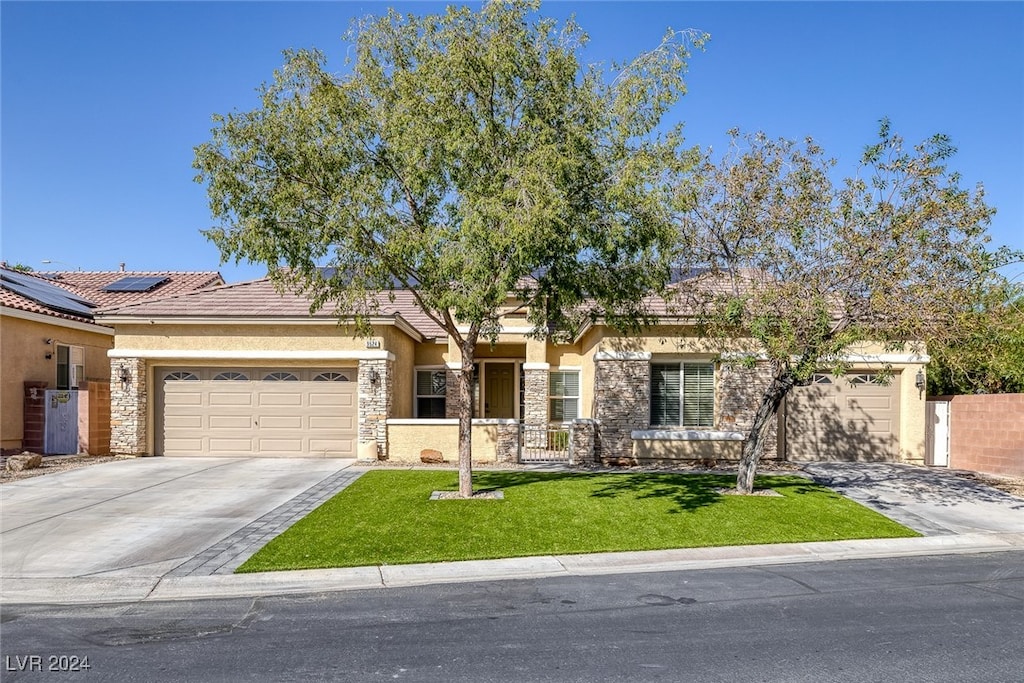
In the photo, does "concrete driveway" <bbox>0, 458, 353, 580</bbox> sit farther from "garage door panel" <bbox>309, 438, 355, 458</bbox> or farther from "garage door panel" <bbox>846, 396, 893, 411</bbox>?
"garage door panel" <bbox>846, 396, 893, 411</bbox>

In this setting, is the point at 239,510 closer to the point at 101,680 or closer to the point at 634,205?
the point at 101,680

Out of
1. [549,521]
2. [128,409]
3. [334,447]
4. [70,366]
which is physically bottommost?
[549,521]

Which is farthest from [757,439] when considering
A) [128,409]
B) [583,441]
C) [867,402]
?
[128,409]

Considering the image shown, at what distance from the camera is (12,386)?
1908 centimetres

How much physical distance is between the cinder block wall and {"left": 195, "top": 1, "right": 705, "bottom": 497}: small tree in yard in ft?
34.4

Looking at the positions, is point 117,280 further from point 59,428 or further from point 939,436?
point 939,436

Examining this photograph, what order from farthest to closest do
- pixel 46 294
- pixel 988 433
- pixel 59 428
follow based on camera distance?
1. pixel 46 294
2. pixel 59 428
3. pixel 988 433

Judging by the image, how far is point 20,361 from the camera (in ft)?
63.9

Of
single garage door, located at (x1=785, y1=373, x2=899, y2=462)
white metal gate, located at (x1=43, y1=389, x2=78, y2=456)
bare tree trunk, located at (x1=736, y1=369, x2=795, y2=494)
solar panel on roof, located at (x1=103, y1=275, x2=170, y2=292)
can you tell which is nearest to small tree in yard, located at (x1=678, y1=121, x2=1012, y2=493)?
bare tree trunk, located at (x1=736, y1=369, x2=795, y2=494)

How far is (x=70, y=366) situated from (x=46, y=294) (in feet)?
8.82

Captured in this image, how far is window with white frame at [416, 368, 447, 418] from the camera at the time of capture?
2411cm

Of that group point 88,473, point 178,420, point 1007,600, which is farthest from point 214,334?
point 1007,600

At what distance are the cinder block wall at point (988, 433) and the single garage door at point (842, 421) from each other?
4.46ft

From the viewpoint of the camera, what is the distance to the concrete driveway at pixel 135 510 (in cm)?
929
